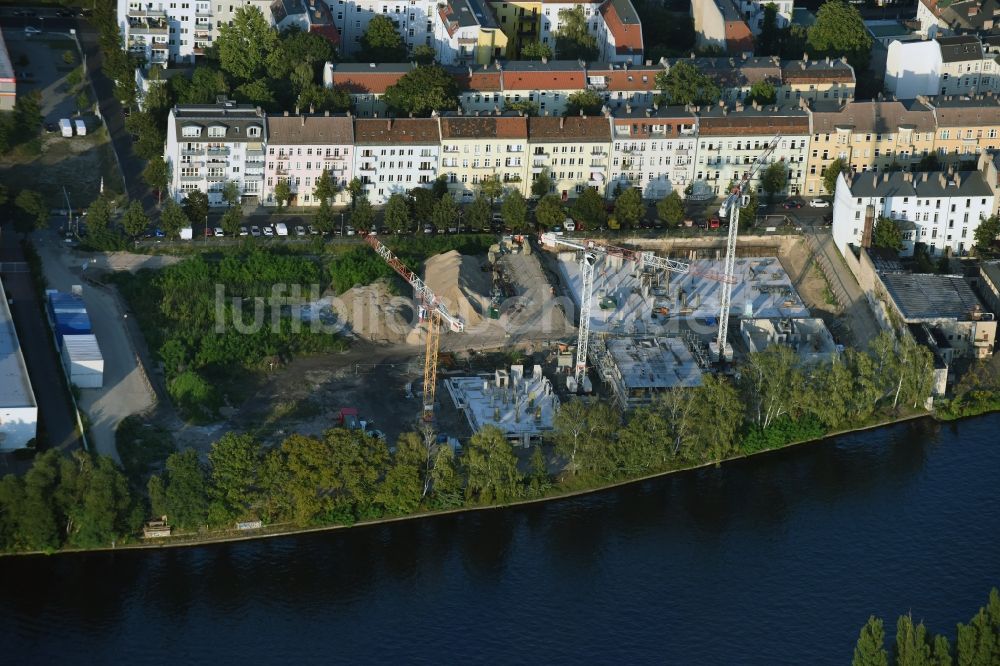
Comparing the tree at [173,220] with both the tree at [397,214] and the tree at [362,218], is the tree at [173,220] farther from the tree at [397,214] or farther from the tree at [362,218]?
the tree at [397,214]

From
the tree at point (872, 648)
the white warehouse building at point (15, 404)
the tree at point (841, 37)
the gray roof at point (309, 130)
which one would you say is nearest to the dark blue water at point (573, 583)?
the tree at point (872, 648)

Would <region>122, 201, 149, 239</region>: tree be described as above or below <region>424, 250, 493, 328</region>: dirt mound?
above

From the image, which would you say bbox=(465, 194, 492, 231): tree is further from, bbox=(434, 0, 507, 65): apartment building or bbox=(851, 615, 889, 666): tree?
bbox=(851, 615, 889, 666): tree

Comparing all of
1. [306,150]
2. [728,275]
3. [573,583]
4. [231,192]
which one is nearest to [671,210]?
[728,275]

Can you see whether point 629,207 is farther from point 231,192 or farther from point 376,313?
point 231,192

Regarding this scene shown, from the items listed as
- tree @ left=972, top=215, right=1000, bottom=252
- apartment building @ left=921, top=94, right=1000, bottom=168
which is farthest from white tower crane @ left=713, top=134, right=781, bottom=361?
apartment building @ left=921, top=94, right=1000, bottom=168

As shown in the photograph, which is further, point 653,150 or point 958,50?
point 958,50

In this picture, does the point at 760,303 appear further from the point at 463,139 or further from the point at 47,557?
the point at 47,557
